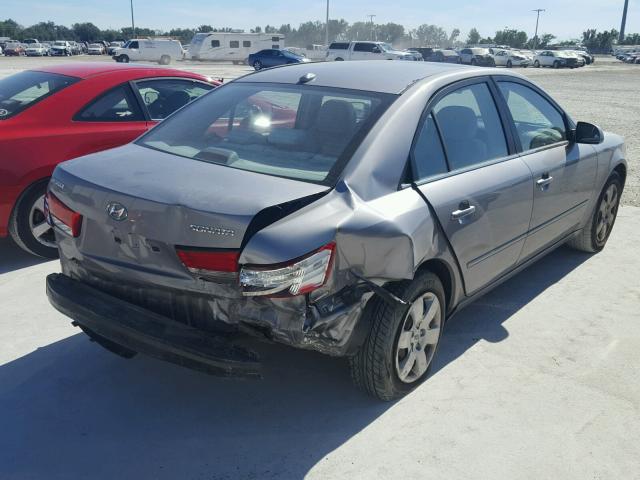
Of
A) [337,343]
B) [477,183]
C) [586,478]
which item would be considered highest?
[477,183]

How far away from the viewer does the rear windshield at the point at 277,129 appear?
3043 millimetres

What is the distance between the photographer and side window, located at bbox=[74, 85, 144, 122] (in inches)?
211

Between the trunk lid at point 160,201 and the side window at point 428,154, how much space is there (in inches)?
24.4

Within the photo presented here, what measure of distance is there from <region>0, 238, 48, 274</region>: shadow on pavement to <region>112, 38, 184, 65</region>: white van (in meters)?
46.2

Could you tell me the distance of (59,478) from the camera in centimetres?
269

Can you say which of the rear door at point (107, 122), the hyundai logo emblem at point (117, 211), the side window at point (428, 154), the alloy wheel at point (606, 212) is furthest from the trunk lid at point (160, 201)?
the alloy wheel at point (606, 212)

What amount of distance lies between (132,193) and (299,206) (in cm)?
74

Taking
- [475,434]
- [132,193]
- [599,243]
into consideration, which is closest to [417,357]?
[475,434]

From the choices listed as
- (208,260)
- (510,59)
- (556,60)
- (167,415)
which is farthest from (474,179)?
(556,60)

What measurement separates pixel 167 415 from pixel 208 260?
102cm

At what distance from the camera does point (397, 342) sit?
3045mm

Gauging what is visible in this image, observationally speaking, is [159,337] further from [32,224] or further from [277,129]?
[32,224]

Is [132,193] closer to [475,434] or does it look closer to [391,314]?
[391,314]

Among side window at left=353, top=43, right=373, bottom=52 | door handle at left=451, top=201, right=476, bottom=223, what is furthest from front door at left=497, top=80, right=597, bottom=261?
side window at left=353, top=43, right=373, bottom=52
